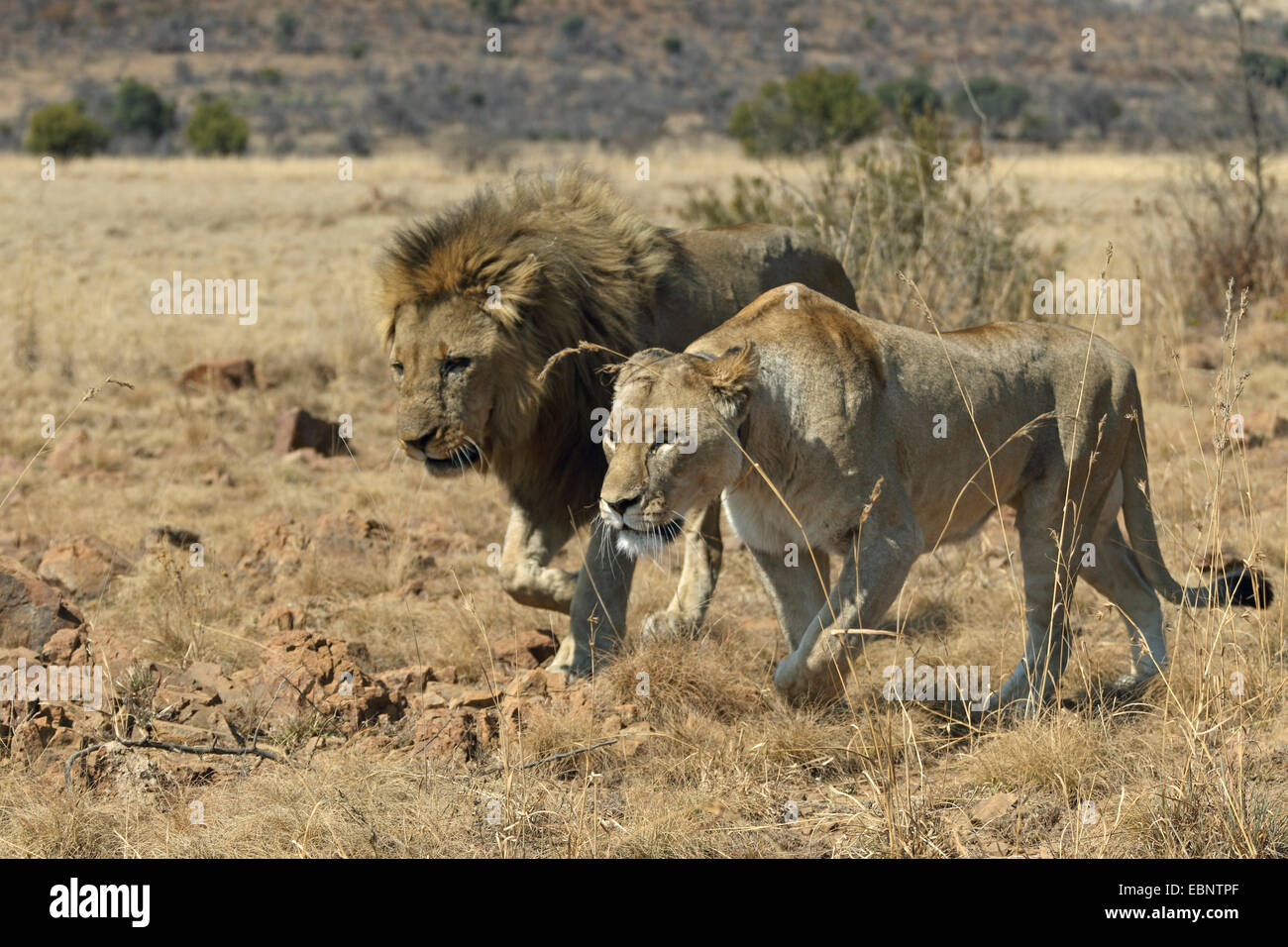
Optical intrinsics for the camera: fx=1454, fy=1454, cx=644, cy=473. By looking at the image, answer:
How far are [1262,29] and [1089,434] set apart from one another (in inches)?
469

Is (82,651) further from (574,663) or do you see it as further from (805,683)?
(805,683)

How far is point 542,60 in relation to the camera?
67.0 metres

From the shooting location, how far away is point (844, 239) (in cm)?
1001

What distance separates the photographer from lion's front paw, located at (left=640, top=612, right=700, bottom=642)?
5.85m

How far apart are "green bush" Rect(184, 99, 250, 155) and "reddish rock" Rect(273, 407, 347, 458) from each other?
33.5m

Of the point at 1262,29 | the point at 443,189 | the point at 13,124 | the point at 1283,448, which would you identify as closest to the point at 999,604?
the point at 1283,448

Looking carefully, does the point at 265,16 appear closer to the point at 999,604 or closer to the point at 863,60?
the point at 863,60

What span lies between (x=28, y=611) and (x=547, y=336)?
243 centimetres

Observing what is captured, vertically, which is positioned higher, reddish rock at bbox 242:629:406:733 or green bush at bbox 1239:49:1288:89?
green bush at bbox 1239:49:1288:89

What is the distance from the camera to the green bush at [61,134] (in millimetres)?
40125

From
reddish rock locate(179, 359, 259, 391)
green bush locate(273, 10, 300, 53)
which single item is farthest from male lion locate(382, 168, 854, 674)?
green bush locate(273, 10, 300, 53)

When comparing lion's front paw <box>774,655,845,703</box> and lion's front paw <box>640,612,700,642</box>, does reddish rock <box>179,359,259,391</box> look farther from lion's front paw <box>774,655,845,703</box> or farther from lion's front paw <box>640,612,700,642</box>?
lion's front paw <box>774,655,845,703</box>

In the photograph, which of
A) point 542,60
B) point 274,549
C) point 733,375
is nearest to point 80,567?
point 274,549

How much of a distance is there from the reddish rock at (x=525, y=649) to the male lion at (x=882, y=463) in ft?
4.41
